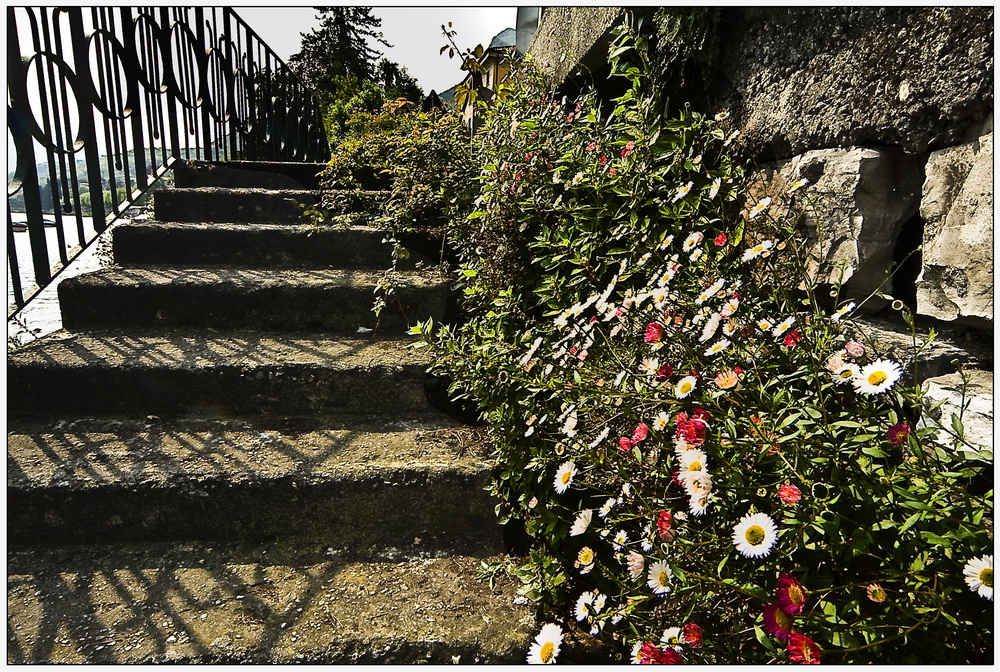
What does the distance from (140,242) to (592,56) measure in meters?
2.25

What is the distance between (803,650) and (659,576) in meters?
0.26

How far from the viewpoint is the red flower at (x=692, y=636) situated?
104 centimetres

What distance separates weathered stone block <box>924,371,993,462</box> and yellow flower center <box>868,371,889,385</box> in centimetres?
9

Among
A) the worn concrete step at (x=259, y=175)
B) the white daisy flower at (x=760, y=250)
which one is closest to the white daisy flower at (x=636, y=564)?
the white daisy flower at (x=760, y=250)

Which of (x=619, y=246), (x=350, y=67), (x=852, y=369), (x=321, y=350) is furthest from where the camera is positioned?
(x=350, y=67)

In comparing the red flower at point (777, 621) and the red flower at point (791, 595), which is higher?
the red flower at point (791, 595)

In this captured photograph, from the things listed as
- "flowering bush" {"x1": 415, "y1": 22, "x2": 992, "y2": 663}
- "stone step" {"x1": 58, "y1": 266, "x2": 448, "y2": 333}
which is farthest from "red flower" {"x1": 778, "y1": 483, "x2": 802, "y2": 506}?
"stone step" {"x1": 58, "y1": 266, "x2": 448, "y2": 333}

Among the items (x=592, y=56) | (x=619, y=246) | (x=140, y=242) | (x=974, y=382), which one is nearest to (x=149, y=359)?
(x=140, y=242)

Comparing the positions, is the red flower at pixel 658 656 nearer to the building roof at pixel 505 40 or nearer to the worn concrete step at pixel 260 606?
A: the worn concrete step at pixel 260 606

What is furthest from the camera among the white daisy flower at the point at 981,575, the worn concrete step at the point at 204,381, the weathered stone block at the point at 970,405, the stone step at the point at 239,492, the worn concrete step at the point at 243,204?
the worn concrete step at the point at 243,204

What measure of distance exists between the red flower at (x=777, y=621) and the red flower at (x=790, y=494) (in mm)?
169

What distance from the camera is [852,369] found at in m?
0.98

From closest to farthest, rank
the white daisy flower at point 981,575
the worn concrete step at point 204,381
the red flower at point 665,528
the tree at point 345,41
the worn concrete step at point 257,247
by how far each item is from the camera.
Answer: the white daisy flower at point 981,575 → the red flower at point 665,528 → the worn concrete step at point 204,381 → the worn concrete step at point 257,247 → the tree at point 345,41

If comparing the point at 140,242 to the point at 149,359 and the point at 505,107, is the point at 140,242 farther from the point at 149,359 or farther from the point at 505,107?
the point at 505,107
